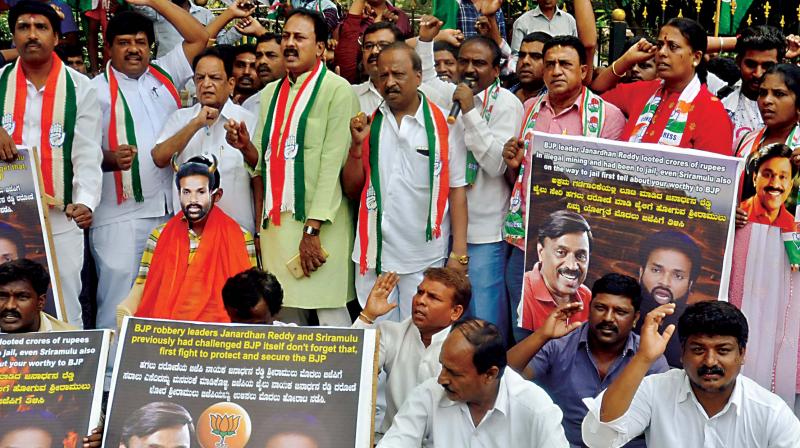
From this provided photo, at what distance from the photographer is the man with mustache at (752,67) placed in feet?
20.9

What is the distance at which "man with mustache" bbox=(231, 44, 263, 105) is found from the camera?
730 cm

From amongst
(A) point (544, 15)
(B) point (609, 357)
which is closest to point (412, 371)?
(B) point (609, 357)

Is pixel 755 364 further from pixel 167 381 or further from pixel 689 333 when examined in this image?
pixel 167 381

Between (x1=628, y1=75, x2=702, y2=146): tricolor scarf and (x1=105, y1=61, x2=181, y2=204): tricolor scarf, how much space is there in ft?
9.44

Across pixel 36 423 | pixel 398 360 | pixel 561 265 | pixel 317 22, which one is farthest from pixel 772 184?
pixel 36 423

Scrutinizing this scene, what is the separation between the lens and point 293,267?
20.9ft

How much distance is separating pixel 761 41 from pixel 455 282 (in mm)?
2396

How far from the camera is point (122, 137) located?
6.82 m

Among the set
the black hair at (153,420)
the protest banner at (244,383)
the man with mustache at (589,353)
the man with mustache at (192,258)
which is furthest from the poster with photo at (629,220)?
the black hair at (153,420)

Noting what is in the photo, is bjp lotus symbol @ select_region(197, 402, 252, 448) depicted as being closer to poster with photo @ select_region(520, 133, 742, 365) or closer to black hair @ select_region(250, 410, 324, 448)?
black hair @ select_region(250, 410, 324, 448)

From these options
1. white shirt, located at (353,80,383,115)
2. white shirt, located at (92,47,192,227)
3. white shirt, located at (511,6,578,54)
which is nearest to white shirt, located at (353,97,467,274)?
white shirt, located at (353,80,383,115)

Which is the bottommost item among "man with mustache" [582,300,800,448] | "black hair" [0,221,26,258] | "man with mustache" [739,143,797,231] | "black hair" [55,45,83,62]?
"man with mustache" [582,300,800,448]

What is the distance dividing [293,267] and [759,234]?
2495 mm

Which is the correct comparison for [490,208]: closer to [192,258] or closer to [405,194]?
[405,194]
